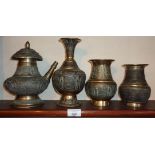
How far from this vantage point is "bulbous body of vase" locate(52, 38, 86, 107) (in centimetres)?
84

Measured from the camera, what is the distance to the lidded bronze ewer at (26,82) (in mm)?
→ 823

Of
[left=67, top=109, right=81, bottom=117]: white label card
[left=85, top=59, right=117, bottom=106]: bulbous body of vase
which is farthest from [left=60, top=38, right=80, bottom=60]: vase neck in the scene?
[left=67, top=109, right=81, bottom=117]: white label card

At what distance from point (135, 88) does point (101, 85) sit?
15cm

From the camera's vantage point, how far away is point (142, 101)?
86cm

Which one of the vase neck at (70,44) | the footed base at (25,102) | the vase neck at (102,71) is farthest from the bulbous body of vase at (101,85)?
the footed base at (25,102)

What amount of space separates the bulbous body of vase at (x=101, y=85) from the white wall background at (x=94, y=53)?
195mm

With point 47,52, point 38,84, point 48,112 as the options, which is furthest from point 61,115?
point 47,52

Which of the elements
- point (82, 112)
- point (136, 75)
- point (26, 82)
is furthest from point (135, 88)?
point (26, 82)

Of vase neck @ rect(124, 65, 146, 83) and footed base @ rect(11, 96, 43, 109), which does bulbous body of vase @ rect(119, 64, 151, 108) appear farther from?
footed base @ rect(11, 96, 43, 109)

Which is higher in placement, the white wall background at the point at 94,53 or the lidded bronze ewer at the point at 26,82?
the white wall background at the point at 94,53

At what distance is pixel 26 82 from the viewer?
818 mm

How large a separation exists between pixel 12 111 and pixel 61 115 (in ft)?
0.66

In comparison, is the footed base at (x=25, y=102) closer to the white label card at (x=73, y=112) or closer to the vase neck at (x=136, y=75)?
the white label card at (x=73, y=112)
